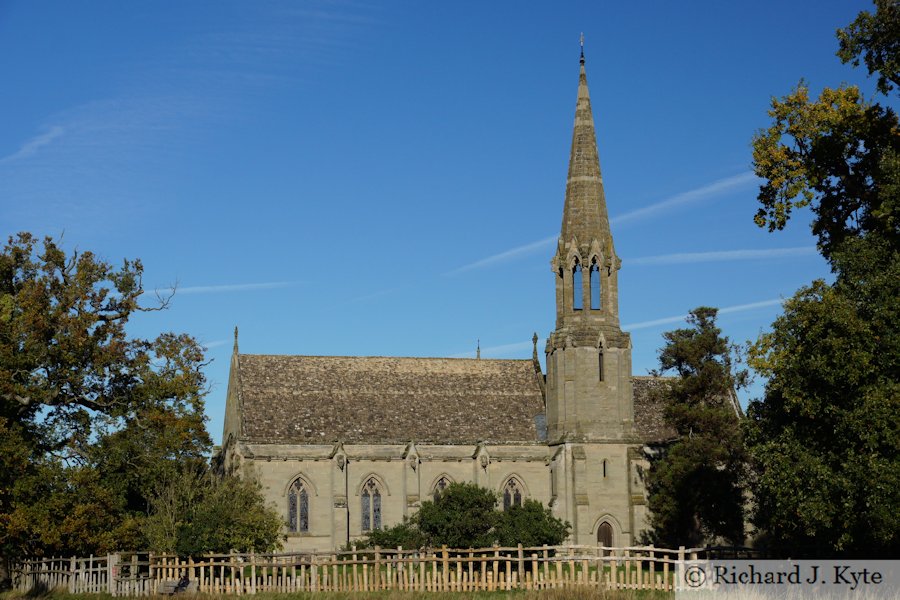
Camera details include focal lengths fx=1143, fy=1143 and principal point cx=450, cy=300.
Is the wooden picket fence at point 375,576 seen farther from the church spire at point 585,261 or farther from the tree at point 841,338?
the church spire at point 585,261

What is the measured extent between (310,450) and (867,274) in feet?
101

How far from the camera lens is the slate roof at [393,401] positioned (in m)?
57.0

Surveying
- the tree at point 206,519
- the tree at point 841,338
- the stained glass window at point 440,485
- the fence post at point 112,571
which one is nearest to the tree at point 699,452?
the stained glass window at point 440,485

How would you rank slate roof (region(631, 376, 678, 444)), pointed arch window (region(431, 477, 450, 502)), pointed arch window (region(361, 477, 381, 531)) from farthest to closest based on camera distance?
slate roof (region(631, 376, 678, 444)), pointed arch window (region(431, 477, 450, 502)), pointed arch window (region(361, 477, 381, 531))

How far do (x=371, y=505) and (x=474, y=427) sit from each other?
6.75 meters

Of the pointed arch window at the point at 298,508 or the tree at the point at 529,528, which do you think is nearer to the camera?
the tree at the point at 529,528

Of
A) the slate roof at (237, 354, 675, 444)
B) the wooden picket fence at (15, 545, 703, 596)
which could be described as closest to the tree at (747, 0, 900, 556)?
the wooden picket fence at (15, 545, 703, 596)

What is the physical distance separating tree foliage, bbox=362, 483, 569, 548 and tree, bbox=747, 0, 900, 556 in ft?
43.0

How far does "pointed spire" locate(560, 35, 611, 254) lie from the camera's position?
59.7 metres

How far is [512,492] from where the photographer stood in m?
58.3

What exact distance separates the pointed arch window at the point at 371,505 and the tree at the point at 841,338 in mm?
24059

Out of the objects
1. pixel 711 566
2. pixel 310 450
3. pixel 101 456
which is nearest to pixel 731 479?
pixel 711 566

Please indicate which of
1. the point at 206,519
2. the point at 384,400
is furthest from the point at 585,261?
the point at 206,519

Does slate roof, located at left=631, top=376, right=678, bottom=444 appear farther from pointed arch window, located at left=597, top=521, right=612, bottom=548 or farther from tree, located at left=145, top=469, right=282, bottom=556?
tree, located at left=145, top=469, right=282, bottom=556
